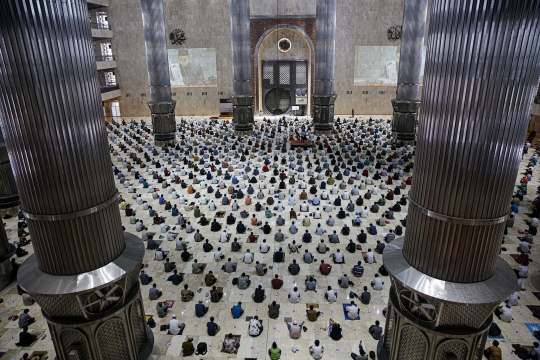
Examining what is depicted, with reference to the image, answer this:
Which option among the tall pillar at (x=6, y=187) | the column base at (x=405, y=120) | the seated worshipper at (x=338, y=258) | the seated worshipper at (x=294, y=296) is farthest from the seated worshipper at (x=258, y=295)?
the column base at (x=405, y=120)

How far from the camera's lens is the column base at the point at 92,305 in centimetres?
568

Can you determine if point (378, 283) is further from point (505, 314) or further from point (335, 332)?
point (505, 314)

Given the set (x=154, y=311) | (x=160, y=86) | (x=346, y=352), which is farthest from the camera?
(x=160, y=86)

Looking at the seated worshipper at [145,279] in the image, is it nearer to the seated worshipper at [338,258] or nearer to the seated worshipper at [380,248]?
the seated worshipper at [338,258]

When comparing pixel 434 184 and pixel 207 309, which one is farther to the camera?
pixel 207 309

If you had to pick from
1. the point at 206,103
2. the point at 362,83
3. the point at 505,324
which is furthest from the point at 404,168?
the point at 206,103

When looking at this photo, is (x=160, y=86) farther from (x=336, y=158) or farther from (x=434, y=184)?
(x=434, y=184)

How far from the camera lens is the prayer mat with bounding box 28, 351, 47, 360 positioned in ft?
24.2

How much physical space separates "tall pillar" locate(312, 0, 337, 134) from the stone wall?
7328 millimetres

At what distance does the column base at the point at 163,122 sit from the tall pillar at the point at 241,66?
428 centimetres

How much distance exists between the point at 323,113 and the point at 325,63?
3.16 meters

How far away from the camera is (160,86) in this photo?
21.5m

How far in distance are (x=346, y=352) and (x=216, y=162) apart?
43.9ft

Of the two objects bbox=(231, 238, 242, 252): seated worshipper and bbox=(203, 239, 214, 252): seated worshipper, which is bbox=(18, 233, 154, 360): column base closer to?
bbox=(203, 239, 214, 252): seated worshipper
